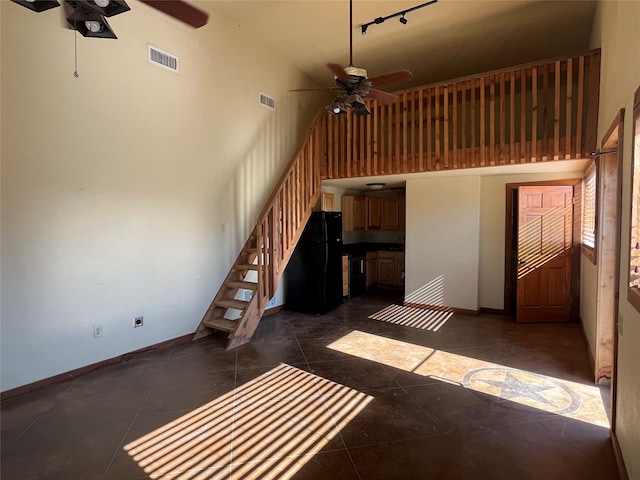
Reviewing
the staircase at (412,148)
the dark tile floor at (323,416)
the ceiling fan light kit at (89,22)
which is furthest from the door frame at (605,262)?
the ceiling fan light kit at (89,22)

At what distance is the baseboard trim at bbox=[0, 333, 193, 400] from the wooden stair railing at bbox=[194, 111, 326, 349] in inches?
12.3

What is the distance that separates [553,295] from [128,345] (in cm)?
592

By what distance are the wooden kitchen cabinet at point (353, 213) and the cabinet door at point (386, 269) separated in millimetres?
899

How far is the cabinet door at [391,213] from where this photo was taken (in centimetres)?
806

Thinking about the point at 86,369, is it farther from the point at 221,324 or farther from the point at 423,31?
the point at 423,31

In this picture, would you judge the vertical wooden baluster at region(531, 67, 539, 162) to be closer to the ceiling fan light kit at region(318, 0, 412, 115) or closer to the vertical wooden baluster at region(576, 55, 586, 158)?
the vertical wooden baluster at region(576, 55, 586, 158)

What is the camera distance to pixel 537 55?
5.87 metres

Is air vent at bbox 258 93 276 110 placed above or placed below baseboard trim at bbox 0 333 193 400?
above

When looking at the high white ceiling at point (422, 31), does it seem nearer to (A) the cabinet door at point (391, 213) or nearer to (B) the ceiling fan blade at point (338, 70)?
(B) the ceiling fan blade at point (338, 70)

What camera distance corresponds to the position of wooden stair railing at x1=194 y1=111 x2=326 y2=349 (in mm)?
4492

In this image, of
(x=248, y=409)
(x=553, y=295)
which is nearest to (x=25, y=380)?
(x=248, y=409)

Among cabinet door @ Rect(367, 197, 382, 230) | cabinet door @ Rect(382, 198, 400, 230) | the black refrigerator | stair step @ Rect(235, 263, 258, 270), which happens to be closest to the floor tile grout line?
stair step @ Rect(235, 263, 258, 270)

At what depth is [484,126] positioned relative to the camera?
192 inches

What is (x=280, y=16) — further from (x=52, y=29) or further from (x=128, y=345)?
(x=128, y=345)
